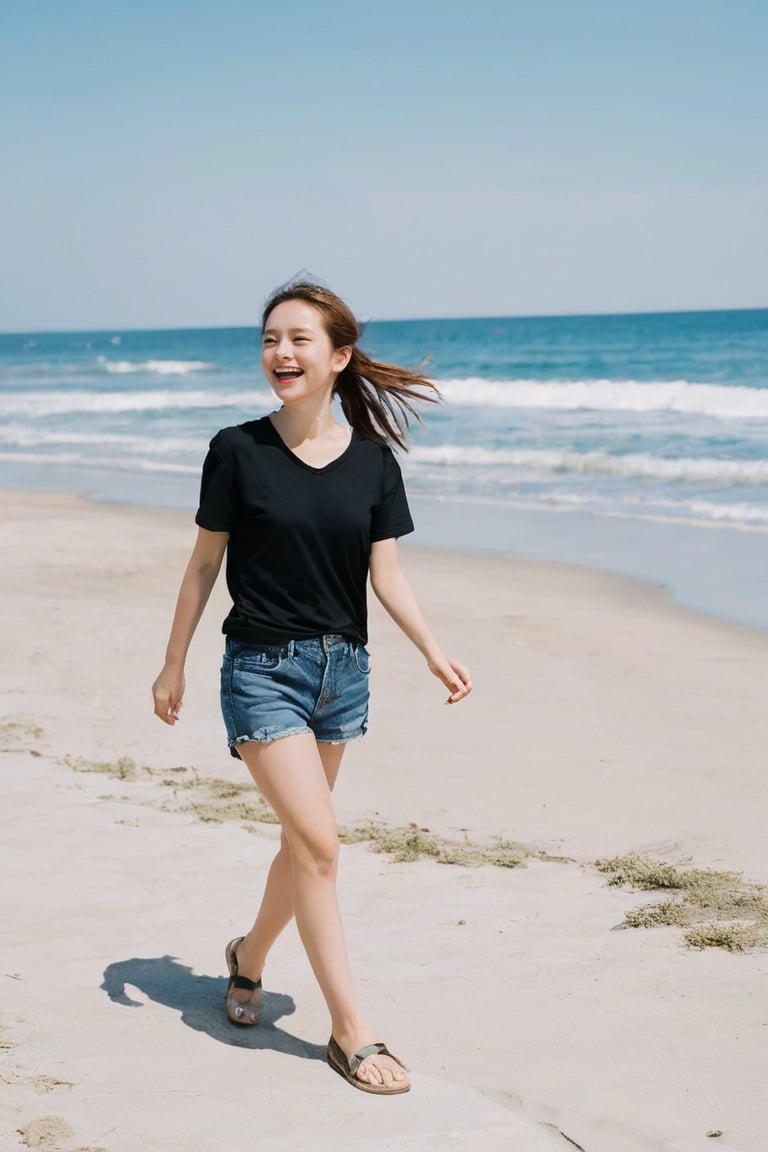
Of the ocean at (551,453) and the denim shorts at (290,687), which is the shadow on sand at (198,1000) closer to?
the denim shorts at (290,687)

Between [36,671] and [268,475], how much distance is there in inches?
177

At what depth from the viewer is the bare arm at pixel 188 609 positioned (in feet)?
10.2

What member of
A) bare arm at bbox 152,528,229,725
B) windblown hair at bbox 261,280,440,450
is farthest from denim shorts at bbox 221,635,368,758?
windblown hair at bbox 261,280,440,450

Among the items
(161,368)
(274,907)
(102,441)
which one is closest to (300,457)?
(274,907)

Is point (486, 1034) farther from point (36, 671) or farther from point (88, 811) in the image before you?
point (36, 671)

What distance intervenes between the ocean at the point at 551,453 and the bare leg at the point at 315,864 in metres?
1.25

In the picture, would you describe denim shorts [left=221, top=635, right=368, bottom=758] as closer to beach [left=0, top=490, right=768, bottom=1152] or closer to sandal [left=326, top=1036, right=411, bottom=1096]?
sandal [left=326, top=1036, right=411, bottom=1096]

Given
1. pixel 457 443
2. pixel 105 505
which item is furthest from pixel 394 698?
pixel 457 443

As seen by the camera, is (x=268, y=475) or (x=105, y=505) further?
(x=105, y=505)

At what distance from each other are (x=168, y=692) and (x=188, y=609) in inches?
8.8

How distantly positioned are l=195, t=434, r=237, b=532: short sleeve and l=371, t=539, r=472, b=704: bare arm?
16.5 inches

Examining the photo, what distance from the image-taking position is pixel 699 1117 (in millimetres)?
2906

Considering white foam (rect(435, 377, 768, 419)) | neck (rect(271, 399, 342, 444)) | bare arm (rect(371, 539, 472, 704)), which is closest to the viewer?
neck (rect(271, 399, 342, 444))

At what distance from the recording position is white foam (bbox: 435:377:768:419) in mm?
26922
